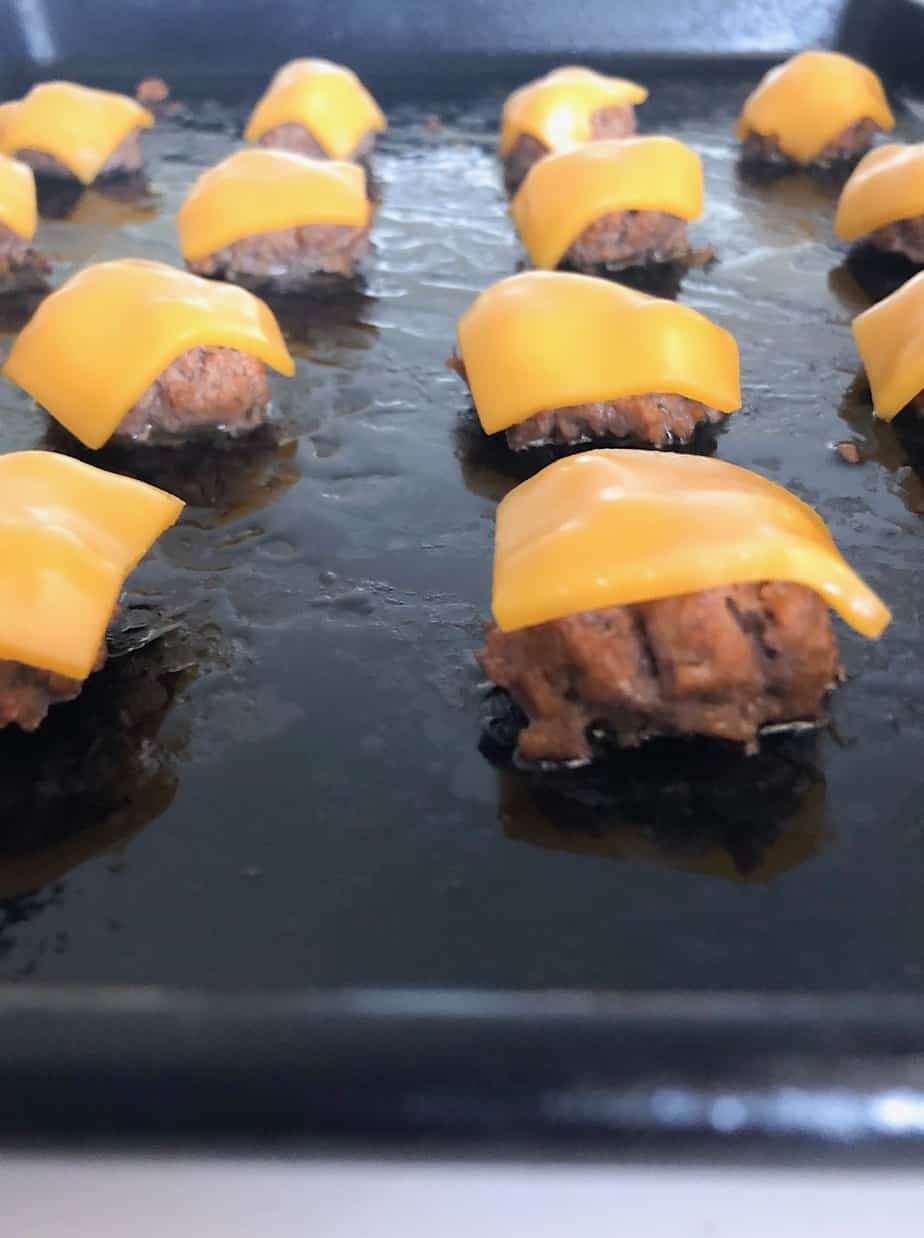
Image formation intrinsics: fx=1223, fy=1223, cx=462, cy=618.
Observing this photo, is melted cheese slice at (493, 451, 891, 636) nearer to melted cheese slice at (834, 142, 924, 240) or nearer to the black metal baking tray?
the black metal baking tray

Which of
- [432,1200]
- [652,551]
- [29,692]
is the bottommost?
[432,1200]

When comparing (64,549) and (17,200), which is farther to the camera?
(17,200)

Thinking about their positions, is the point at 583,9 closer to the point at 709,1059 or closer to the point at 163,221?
the point at 163,221

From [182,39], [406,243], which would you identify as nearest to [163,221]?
[406,243]

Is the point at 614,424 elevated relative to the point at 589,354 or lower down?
lower down

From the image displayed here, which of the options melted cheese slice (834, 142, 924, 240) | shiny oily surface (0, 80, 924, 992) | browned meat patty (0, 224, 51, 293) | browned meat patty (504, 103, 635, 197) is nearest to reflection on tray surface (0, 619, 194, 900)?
shiny oily surface (0, 80, 924, 992)

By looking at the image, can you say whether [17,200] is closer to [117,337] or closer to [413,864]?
[117,337]

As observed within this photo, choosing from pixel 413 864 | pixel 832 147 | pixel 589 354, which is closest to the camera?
pixel 413 864

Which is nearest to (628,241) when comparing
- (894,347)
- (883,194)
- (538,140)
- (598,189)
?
(598,189)
